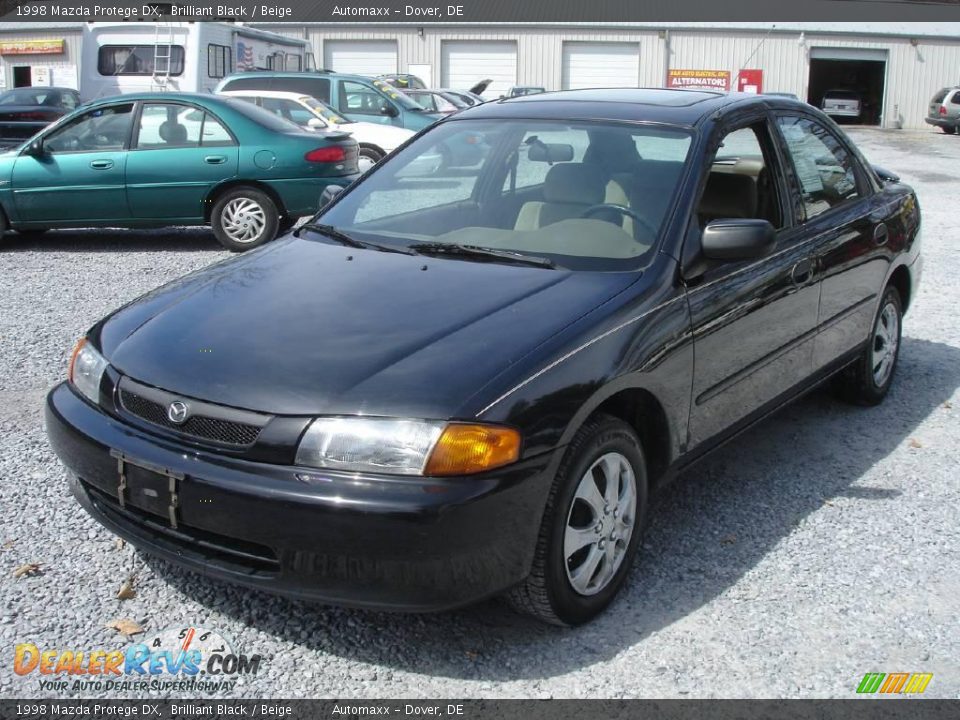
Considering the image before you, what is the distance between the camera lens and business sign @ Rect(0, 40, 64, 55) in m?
35.0

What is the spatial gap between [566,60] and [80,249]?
33.0 meters

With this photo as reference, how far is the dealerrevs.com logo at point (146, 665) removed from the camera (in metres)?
3.05

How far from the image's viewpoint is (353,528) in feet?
9.23

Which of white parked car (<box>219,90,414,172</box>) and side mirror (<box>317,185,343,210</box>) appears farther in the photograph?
white parked car (<box>219,90,414,172</box>)

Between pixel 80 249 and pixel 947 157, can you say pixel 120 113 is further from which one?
pixel 947 157

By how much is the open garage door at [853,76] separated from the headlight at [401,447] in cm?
4221

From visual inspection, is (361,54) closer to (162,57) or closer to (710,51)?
(710,51)

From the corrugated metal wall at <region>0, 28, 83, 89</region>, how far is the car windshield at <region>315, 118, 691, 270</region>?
34.2m

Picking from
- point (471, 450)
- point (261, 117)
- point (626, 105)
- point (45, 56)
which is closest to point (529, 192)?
point (626, 105)

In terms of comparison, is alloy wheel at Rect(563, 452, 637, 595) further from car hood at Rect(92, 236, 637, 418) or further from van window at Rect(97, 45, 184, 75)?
Answer: van window at Rect(97, 45, 184, 75)

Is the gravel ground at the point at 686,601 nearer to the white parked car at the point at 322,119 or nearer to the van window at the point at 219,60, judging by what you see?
the white parked car at the point at 322,119

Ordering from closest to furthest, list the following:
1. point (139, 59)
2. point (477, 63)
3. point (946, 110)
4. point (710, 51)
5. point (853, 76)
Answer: point (139, 59)
point (946, 110)
point (477, 63)
point (710, 51)
point (853, 76)

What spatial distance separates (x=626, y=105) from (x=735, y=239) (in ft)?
3.24

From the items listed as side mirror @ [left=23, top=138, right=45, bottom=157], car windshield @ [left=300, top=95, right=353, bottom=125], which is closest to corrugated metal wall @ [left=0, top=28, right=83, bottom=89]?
car windshield @ [left=300, top=95, right=353, bottom=125]
